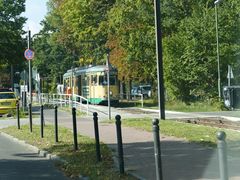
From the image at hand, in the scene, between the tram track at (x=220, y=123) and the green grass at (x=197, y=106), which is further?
the green grass at (x=197, y=106)

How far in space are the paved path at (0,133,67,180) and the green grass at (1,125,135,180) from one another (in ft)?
1.00

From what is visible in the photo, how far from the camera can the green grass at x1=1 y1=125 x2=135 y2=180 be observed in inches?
407

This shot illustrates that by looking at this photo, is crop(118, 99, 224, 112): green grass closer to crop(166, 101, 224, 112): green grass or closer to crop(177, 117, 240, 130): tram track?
crop(166, 101, 224, 112): green grass

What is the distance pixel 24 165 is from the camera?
12461 millimetres

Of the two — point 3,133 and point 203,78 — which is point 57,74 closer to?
point 203,78

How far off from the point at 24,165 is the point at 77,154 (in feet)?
4.40

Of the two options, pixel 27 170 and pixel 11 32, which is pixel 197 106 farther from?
pixel 27 170

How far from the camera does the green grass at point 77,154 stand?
10.3 meters

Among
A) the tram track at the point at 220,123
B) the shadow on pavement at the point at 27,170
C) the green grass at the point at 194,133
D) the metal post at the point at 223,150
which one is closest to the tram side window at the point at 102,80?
the tram track at the point at 220,123

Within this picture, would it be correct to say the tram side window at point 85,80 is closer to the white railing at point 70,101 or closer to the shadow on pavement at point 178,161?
the white railing at point 70,101

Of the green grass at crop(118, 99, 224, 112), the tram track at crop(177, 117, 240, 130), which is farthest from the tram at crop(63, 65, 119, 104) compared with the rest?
the tram track at crop(177, 117, 240, 130)

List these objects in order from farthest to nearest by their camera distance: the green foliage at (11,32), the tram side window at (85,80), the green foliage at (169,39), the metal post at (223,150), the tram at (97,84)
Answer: the green foliage at (11,32)
the tram side window at (85,80)
the tram at (97,84)
the green foliage at (169,39)
the metal post at (223,150)

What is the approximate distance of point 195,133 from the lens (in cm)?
1614

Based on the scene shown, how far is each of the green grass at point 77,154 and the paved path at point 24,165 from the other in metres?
0.31
